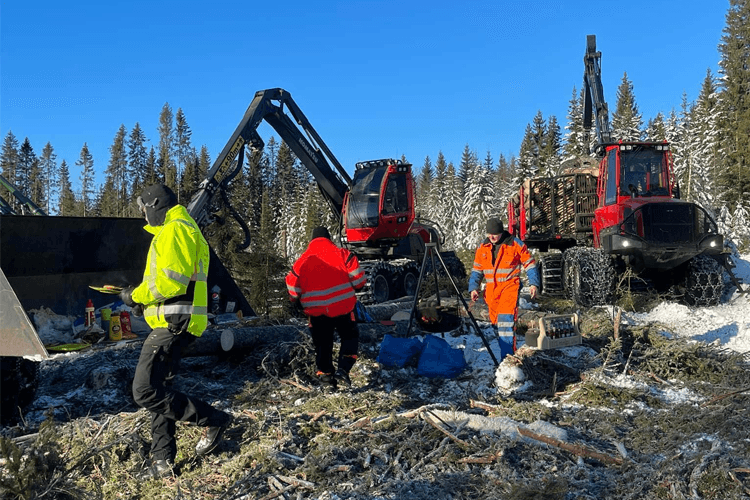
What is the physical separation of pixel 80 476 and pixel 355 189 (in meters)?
10.6

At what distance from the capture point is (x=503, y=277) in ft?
22.5

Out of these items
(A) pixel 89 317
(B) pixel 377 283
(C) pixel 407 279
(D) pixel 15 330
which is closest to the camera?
(D) pixel 15 330

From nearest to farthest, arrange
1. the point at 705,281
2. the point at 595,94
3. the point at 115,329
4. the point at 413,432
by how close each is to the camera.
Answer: the point at 413,432, the point at 115,329, the point at 705,281, the point at 595,94

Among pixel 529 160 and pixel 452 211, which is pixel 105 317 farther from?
pixel 452 211

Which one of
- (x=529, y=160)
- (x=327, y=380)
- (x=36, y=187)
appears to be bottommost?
(x=327, y=380)

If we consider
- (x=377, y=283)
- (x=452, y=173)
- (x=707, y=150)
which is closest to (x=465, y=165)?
(x=452, y=173)

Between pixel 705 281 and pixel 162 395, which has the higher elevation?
pixel 705 281

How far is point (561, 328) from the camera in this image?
6.91 meters

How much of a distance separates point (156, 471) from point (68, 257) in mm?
5310

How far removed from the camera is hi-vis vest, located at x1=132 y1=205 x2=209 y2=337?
404cm

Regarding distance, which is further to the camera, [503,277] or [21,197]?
[21,197]

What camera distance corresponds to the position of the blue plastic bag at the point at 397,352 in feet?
22.9

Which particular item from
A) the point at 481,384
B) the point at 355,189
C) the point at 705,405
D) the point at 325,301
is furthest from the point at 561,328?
the point at 355,189

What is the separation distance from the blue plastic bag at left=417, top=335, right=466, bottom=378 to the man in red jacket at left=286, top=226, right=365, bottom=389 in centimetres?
89
